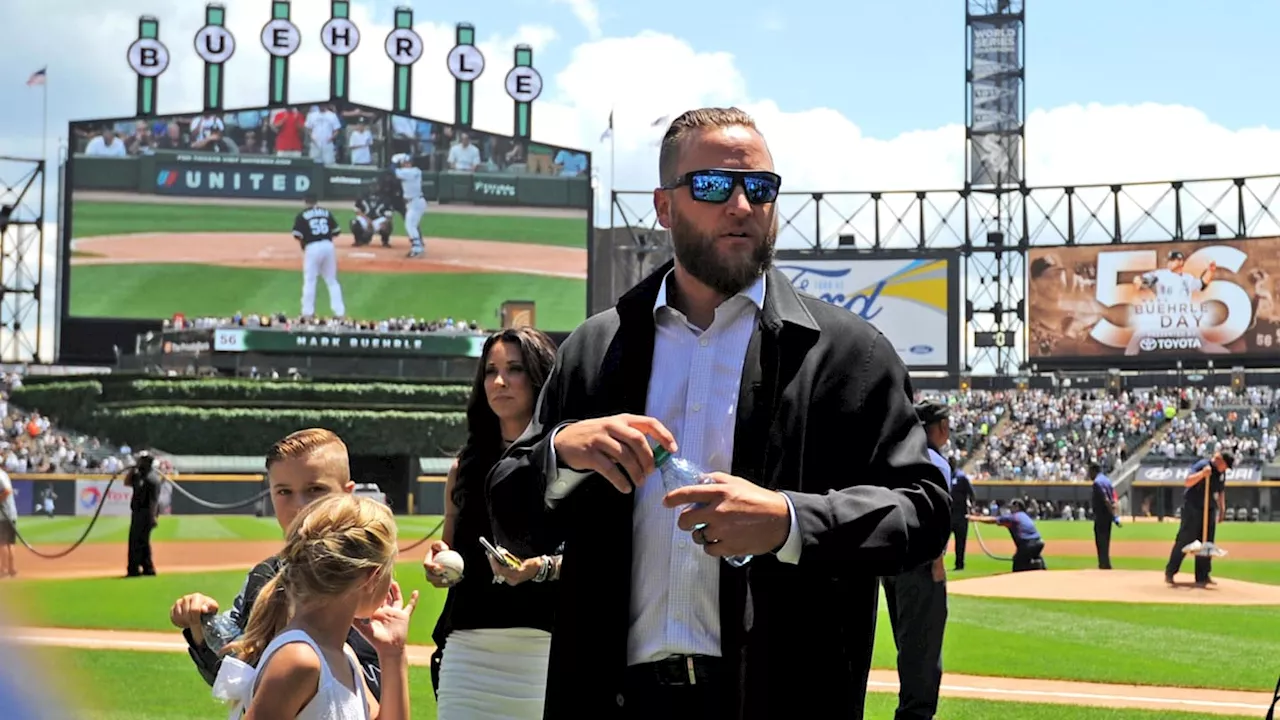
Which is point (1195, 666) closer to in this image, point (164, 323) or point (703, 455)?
point (703, 455)

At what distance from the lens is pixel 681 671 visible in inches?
105

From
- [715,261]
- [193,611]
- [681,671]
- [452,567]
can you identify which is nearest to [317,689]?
[193,611]

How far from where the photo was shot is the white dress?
3410 millimetres

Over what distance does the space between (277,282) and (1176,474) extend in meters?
41.3

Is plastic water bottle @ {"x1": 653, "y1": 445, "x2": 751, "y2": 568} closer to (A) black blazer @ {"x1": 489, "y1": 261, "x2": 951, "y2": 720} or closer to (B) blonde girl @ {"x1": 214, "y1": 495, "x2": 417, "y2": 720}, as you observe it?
(A) black blazer @ {"x1": 489, "y1": 261, "x2": 951, "y2": 720}

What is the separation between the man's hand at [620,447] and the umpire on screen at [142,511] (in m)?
20.2

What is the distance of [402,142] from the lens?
234 feet

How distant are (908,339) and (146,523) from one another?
54484 millimetres

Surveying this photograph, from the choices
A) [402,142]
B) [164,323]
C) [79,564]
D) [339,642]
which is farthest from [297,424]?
[339,642]

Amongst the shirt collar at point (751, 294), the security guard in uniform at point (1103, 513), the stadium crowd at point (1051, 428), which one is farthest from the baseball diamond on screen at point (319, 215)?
the shirt collar at point (751, 294)

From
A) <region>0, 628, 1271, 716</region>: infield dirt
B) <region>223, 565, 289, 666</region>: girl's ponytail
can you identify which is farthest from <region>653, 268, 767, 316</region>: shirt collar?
<region>0, 628, 1271, 716</region>: infield dirt

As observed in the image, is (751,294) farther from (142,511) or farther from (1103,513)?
(1103,513)

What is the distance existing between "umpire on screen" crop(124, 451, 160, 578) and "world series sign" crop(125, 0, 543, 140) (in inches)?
1982

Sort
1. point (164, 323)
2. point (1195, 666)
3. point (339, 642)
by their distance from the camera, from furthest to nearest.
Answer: point (164, 323) → point (1195, 666) → point (339, 642)
